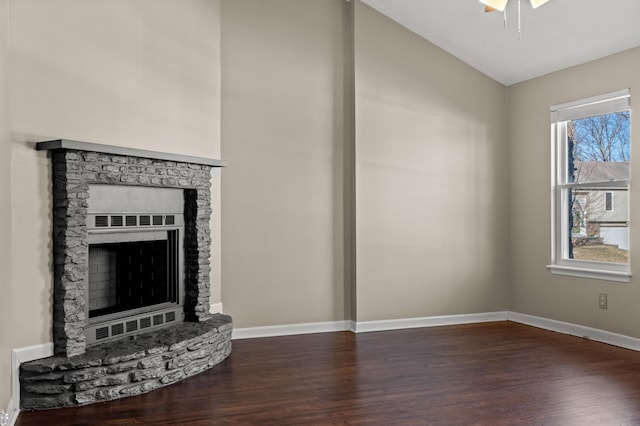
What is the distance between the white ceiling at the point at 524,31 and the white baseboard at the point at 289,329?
2871mm

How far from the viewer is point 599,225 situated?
4.96m

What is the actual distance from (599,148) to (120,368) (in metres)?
4.26

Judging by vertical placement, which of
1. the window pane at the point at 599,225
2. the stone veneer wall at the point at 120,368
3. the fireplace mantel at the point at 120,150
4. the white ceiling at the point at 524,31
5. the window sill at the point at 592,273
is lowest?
the stone veneer wall at the point at 120,368

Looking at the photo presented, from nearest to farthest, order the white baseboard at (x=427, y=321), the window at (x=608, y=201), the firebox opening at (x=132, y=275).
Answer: the firebox opening at (x=132, y=275) < the window at (x=608, y=201) < the white baseboard at (x=427, y=321)

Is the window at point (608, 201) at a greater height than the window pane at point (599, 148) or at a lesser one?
lesser

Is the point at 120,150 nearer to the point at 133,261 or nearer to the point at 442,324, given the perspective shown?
the point at 133,261

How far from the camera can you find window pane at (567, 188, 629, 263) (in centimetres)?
475

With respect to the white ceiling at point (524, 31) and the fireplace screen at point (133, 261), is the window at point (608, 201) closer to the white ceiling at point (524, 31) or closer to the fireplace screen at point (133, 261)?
the white ceiling at point (524, 31)

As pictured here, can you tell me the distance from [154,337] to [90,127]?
1.45 meters

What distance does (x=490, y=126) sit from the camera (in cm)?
577

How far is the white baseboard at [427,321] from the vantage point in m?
5.20

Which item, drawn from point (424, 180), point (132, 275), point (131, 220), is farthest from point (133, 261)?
point (424, 180)

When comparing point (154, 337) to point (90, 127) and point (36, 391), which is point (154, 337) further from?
point (90, 127)

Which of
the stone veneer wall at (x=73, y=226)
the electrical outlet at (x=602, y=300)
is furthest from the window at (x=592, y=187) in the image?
the stone veneer wall at (x=73, y=226)
